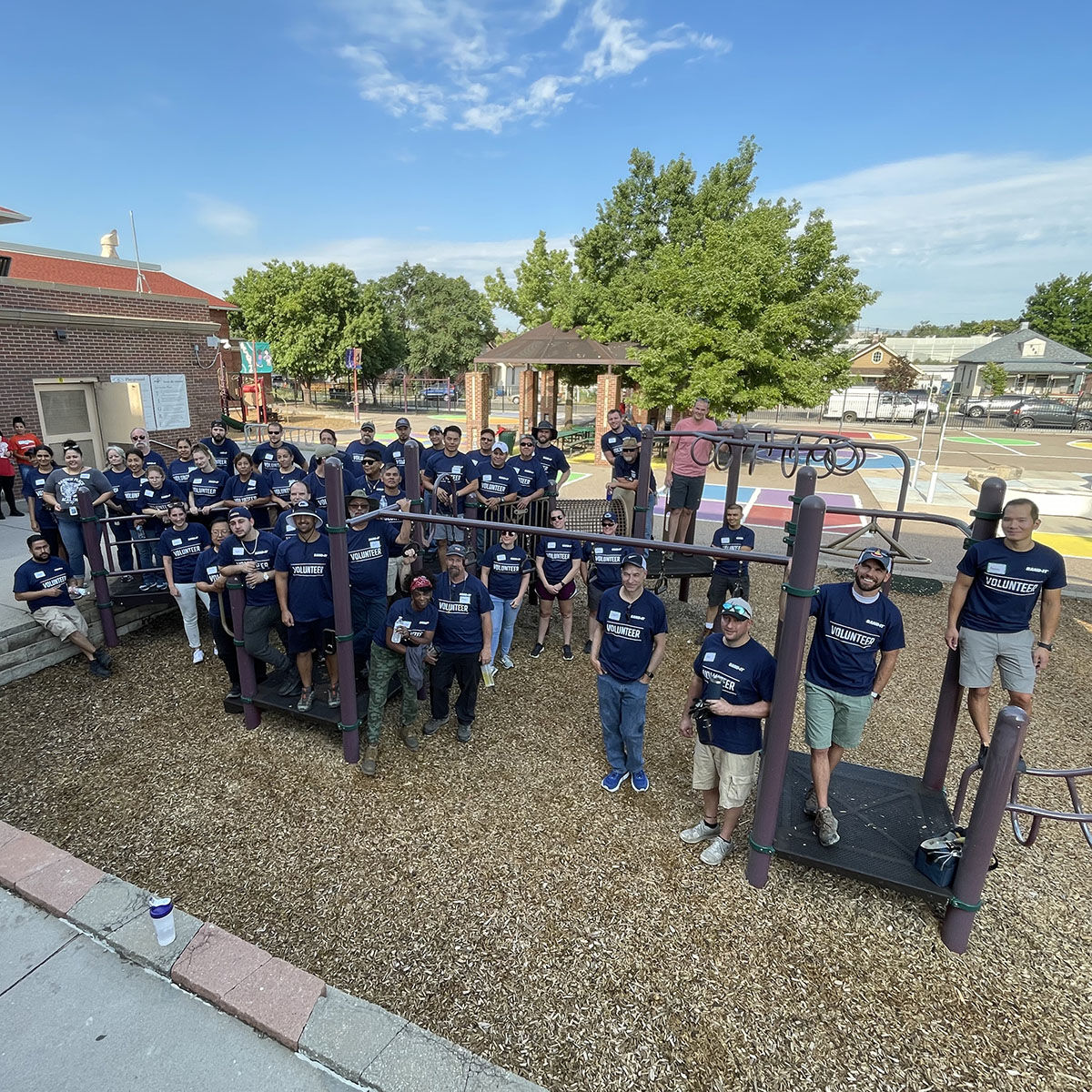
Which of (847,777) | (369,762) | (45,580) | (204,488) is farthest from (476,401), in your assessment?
(847,777)

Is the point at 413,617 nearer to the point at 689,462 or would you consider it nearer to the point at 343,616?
the point at 343,616

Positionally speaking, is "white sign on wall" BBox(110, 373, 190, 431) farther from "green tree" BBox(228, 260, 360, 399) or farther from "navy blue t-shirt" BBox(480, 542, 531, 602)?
"green tree" BBox(228, 260, 360, 399)

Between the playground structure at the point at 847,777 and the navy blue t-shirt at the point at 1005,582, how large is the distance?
0.76ft

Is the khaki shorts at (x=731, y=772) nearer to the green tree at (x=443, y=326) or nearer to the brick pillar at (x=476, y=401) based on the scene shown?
the brick pillar at (x=476, y=401)

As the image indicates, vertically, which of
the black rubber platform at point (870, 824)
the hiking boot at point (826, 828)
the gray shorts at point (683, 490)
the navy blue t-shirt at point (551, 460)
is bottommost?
the black rubber platform at point (870, 824)

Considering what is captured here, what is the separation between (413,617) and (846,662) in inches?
132

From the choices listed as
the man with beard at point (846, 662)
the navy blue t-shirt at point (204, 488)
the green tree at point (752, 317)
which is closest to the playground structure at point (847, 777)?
the man with beard at point (846, 662)

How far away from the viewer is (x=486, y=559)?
23.5ft

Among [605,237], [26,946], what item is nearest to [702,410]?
[26,946]

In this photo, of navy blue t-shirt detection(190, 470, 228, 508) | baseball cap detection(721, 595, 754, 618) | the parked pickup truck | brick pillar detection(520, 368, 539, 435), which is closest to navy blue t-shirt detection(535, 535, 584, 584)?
baseball cap detection(721, 595, 754, 618)

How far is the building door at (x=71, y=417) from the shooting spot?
12922mm

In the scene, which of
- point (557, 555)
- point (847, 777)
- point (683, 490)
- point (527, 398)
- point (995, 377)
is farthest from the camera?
point (995, 377)

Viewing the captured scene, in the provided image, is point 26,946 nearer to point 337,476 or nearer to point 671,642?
point 337,476

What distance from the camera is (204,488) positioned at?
27.7 ft
